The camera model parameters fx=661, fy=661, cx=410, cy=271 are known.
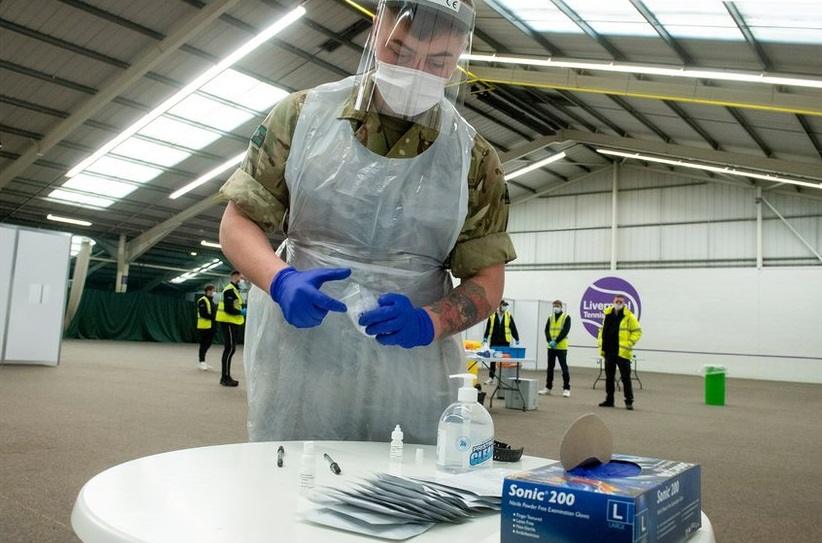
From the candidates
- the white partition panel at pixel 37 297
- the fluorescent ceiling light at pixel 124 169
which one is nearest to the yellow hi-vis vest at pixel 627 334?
the white partition panel at pixel 37 297

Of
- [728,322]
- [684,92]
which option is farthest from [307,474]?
[728,322]

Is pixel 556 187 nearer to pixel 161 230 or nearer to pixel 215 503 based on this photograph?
pixel 161 230

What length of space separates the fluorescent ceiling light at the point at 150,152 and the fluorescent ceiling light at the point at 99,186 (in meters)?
1.69

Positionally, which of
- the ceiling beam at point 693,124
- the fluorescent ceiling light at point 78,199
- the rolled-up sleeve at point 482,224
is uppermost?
the ceiling beam at point 693,124

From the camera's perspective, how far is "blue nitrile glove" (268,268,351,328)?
1010 millimetres

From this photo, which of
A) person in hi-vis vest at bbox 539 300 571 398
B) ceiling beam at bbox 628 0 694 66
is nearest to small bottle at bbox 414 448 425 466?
ceiling beam at bbox 628 0 694 66

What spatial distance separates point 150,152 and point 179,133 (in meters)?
1.14

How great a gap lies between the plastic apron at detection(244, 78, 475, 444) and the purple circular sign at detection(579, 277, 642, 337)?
16328 millimetres

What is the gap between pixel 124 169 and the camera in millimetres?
14133

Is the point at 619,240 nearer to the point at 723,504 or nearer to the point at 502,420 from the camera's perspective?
the point at 502,420

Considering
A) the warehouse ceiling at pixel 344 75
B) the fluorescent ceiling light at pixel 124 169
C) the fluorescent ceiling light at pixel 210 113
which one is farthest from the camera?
the fluorescent ceiling light at pixel 124 169

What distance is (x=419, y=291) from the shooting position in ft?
4.14

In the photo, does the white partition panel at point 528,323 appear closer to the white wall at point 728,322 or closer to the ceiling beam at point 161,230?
the white wall at point 728,322

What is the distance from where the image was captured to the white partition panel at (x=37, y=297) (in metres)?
8.16
